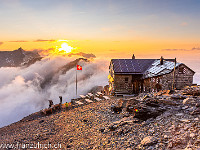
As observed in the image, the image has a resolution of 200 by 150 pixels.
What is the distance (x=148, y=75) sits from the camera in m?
31.6

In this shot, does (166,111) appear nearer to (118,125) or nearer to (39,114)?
(118,125)

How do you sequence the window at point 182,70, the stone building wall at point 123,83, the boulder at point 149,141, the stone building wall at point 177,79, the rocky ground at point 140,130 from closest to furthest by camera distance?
the rocky ground at point 140,130 < the boulder at point 149,141 < the stone building wall at point 177,79 < the window at point 182,70 < the stone building wall at point 123,83

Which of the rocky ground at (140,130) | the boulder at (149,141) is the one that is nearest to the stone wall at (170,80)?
the rocky ground at (140,130)

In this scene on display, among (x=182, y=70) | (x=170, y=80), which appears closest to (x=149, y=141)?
(x=170, y=80)

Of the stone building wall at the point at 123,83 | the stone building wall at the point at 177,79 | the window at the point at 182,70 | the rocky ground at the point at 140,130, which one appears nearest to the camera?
the rocky ground at the point at 140,130

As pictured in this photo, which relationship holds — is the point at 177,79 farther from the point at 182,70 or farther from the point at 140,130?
the point at 140,130

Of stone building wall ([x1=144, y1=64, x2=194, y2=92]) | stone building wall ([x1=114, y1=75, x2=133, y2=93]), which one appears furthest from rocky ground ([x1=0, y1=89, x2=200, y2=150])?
stone building wall ([x1=114, y1=75, x2=133, y2=93])

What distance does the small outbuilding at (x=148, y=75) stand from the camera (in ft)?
95.5

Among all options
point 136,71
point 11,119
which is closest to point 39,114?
point 136,71

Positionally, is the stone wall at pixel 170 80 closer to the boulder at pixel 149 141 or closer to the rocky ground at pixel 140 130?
the rocky ground at pixel 140 130

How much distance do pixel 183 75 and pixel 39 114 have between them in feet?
107

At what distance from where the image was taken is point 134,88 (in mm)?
33969

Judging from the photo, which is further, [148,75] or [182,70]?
[148,75]

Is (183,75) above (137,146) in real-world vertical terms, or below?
above
